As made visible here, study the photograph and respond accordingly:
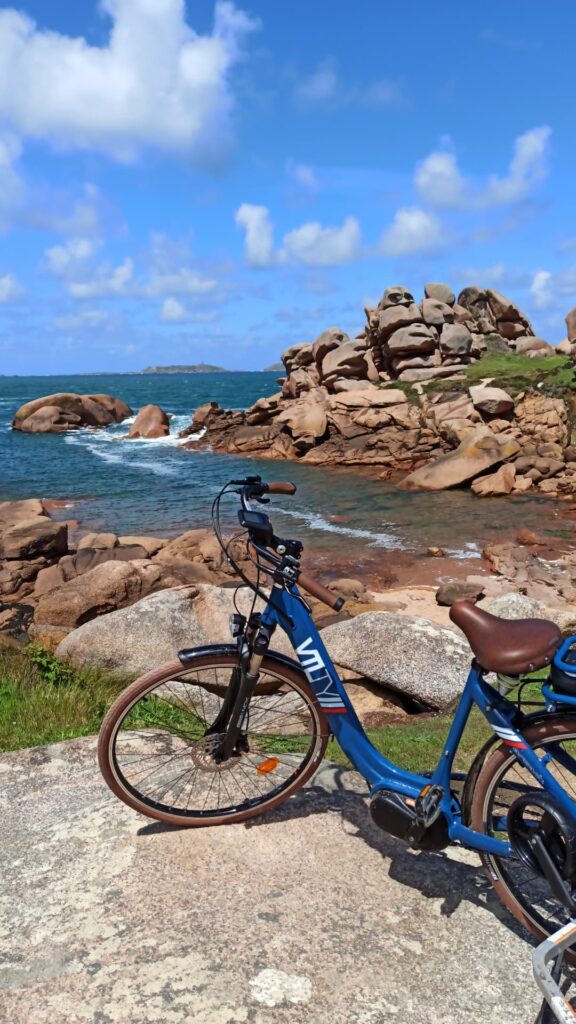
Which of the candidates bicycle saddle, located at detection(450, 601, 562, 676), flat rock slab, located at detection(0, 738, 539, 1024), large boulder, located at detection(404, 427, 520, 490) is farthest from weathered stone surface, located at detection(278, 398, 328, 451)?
bicycle saddle, located at detection(450, 601, 562, 676)

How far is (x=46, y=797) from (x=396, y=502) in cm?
2383

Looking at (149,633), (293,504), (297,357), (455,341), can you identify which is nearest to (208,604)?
(149,633)

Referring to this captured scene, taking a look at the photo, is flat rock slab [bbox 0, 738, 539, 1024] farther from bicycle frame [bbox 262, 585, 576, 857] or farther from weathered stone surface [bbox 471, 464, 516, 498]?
weathered stone surface [bbox 471, 464, 516, 498]

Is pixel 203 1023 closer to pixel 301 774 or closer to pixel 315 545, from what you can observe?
pixel 301 774

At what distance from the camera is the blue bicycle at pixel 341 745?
3.20 meters

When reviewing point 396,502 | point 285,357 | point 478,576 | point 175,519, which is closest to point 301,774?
point 478,576

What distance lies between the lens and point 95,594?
1370 cm

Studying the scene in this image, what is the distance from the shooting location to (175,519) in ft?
84.6

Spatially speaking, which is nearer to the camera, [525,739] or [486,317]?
[525,739]

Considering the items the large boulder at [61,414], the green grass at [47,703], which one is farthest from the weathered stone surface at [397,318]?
the green grass at [47,703]

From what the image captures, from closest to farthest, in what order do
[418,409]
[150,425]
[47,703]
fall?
[47,703] < [418,409] < [150,425]

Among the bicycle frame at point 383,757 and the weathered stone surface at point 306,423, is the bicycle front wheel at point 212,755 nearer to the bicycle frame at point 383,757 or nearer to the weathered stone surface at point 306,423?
the bicycle frame at point 383,757

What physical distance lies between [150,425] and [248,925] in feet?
169

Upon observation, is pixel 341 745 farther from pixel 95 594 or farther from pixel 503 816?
pixel 95 594
